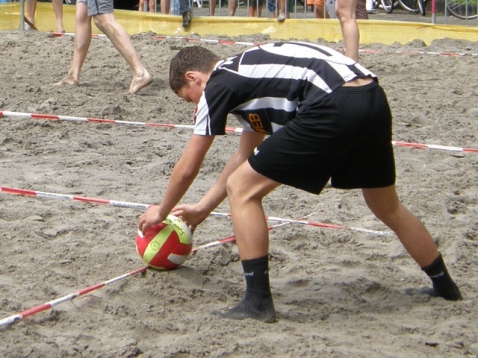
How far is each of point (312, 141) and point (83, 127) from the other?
431 cm

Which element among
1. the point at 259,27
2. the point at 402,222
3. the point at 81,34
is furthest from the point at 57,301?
the point at 259,27

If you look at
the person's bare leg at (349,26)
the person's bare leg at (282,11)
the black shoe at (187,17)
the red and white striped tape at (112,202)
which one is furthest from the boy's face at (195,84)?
the black shoe at (187,17)

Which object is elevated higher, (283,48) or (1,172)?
(283,48)

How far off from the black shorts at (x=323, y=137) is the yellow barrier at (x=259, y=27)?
9.08 metres

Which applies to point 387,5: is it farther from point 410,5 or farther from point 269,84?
point 269,84

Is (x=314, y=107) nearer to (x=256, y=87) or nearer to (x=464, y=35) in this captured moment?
(x=256, y=87)

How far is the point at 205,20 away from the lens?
13.6 m

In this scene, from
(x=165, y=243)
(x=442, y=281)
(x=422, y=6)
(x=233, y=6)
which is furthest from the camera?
(x=422, y=6)

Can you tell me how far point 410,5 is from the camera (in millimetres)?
19422

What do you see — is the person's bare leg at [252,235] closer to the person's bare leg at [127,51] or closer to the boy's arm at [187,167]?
the boy's arm at [187,167]

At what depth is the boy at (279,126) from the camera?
12.0 feet

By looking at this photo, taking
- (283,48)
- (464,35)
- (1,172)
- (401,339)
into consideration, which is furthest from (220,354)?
(464,35)

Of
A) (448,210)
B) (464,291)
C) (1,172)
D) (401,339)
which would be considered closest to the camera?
(401,339)

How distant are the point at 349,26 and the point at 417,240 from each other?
15.7ft
